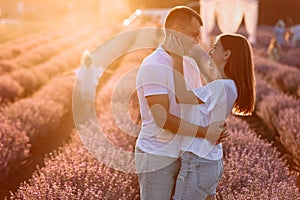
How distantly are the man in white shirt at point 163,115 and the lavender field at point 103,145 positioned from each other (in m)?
0.82

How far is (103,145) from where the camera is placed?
16.3 feet

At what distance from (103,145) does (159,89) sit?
267cm

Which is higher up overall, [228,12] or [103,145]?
[103,145]

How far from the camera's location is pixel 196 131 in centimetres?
246

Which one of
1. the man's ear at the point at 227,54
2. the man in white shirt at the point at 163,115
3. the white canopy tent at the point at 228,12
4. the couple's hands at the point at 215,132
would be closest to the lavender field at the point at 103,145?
the man in white shirt at the point at 163,115

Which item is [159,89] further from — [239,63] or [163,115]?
[239,63]

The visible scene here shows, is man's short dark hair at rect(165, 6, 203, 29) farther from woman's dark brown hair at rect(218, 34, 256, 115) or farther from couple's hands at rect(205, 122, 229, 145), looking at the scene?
couple's hands at rect(205, 122, 229, 145)

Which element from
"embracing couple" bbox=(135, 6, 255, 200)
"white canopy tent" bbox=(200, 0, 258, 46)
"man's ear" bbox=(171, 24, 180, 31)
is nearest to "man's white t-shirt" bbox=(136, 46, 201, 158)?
"embracing couple" bbox=(135, 6, 255, 200)

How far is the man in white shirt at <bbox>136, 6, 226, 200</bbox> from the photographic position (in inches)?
94.7

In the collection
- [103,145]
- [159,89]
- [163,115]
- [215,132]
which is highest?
[159,89]

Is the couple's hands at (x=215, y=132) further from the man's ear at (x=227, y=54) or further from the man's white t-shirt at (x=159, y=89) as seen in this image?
the man's ear at (x=227, y=54)

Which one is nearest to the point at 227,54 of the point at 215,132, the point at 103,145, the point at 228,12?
the point at 215,132

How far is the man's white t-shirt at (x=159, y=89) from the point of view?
2.40m

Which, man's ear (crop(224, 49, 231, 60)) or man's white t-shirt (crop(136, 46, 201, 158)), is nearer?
man's white t-shirt (crop(136, 46, 201, 158))
